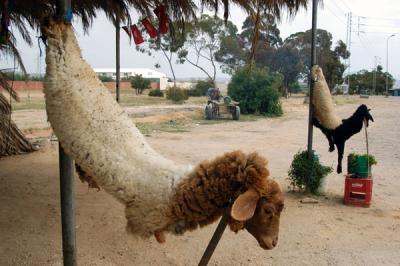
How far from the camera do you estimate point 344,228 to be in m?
5.47

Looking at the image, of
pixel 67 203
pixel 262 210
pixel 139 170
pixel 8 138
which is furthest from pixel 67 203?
pixel 8 138

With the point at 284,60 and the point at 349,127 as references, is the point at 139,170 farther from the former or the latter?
the point at 284,60

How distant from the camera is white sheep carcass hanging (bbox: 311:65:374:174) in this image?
564 cm

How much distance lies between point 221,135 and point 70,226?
1251cm

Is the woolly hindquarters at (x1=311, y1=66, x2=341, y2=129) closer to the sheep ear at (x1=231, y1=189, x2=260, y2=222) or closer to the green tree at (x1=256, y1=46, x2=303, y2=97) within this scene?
the sheep ear at (x1=231, y1=189, x2=260, y2=222)

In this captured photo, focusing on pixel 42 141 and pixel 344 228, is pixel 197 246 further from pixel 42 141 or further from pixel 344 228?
pixel 42 141

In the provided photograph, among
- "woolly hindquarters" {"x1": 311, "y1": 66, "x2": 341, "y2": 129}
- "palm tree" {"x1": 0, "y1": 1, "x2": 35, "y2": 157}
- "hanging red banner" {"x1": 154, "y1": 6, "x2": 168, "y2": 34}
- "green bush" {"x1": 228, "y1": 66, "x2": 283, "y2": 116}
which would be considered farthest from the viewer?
"green bush" {"x1": 228, "y1": 66, "x2": 283, "y2": 116}

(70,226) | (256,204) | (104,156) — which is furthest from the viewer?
(70,226)

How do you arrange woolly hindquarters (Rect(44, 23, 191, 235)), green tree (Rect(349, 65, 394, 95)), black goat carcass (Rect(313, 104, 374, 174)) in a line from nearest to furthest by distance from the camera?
1. woolly hindquarters (Rect(44, 23, 191, 235))
2. black goat carcass (Rect(313, 104, 374, 174))
3. green tree (Rect(349, 65, 394, 95))

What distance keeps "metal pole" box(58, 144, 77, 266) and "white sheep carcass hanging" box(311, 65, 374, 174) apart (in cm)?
379

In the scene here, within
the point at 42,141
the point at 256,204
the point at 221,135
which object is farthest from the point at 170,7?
the point at 221,135

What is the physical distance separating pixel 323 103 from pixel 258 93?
2061 centimetres

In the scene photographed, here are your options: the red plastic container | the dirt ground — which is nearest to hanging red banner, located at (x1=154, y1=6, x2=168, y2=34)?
the dirt ground

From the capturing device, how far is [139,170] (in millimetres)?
2488
